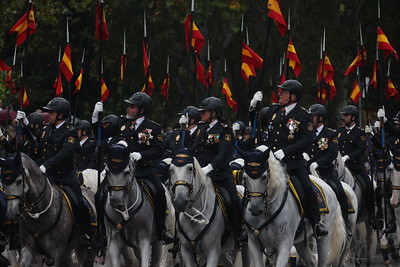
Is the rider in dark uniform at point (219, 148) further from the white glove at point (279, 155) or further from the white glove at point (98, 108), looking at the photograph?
the white glove at point (98, 108)

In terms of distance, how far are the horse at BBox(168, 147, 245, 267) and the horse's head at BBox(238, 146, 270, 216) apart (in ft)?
2.97

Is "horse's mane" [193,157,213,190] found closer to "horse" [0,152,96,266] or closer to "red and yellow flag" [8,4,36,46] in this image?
"horse" [0,152,96,266]

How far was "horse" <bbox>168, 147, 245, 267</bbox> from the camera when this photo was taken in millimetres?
15086

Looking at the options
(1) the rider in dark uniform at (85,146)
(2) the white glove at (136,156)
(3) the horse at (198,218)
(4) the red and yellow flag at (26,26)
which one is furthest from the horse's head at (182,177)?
(1) the rider in dark uniform at (85,146)

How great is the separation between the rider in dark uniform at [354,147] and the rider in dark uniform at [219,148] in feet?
18.7

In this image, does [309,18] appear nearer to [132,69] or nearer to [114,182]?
[132,69]

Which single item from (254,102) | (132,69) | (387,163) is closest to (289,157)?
(254,102)

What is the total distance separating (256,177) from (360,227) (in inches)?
309

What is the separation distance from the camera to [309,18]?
1679 inches

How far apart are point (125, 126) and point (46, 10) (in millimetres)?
17986

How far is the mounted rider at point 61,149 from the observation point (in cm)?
1620

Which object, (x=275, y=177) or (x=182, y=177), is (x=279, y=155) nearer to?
(x=275, y=177)

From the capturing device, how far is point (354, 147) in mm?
22234

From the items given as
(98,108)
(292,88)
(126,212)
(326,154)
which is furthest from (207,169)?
(326,154)
